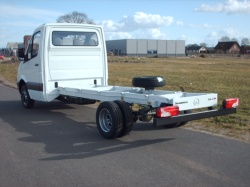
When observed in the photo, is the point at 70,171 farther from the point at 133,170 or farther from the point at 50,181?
the point at 133,170

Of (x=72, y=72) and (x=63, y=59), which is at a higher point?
(x=63, y=59)

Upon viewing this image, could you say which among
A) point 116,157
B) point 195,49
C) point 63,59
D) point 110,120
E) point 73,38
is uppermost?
point 195,49

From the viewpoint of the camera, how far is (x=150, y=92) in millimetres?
8203

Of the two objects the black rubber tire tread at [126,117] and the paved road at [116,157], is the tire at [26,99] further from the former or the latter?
the black rubber tire tread at [126,117]

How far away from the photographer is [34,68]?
10125 mm

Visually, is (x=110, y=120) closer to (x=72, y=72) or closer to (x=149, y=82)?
(x=149, y=82)

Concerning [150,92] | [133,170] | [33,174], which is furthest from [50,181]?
[150,92]

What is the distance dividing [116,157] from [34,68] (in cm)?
535

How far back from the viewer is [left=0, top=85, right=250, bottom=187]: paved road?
4.78 m

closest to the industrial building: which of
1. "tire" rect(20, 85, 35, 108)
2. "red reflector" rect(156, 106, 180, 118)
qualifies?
"tire" rect(20, 85, 35, 108)

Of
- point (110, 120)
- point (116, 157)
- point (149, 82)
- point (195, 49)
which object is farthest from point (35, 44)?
point (195, 49)

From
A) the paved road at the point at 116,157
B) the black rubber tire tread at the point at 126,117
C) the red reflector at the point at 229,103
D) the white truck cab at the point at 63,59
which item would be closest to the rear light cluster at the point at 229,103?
the red reflector at the point at 229,103

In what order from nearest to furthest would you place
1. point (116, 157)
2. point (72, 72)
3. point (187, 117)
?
point (116, 157) → point (187, 117) → point (72, 72)

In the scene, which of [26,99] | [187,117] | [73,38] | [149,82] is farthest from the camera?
[26,99]
